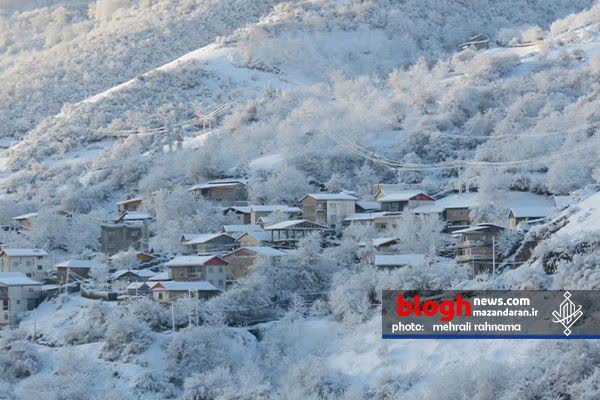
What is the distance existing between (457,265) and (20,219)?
29.7m

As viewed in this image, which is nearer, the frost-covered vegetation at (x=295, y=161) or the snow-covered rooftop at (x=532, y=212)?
the frost-covered vegetation at (x=295, y=161)

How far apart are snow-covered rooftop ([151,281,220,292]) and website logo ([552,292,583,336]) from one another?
15.2 m

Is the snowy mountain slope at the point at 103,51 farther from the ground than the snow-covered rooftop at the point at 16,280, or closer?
farther from the ground

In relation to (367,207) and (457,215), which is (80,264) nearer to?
(367,207)

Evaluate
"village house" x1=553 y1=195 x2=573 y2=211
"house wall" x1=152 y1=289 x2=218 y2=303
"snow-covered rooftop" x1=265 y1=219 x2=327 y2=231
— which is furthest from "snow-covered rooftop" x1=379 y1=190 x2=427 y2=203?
"house wall" x1=152 y1=289 x2=218 y2=303

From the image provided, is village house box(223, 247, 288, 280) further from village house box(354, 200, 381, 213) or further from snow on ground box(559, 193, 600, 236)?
snow on ground box(559, 193, 600, 236)

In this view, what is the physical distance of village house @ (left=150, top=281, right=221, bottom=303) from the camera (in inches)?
2211

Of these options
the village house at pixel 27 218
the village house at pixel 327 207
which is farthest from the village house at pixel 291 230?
the village house at pixel 27 218

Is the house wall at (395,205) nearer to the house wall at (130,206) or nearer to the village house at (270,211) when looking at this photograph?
the village house at (270,211)

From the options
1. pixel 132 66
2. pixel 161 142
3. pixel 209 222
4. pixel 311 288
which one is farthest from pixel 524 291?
pixel 132 66

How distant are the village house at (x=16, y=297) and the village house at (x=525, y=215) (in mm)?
19423

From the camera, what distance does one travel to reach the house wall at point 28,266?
64500 mm

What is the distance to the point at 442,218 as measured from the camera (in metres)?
63.6

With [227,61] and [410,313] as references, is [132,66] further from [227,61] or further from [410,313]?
[410,313]
